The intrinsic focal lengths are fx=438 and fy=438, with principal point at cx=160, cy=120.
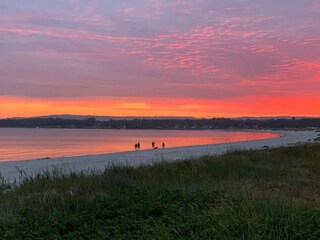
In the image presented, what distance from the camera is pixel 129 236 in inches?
216

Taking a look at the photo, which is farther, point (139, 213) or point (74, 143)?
point (74, 143)

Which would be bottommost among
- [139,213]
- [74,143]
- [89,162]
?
[74,143]

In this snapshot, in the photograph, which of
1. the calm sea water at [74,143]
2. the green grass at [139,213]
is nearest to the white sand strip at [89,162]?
the green grass at [139,213]

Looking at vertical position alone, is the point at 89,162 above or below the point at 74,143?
above

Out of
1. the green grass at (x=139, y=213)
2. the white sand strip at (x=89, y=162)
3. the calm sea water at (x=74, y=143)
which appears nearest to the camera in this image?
the green grass at (x=139, y=213)

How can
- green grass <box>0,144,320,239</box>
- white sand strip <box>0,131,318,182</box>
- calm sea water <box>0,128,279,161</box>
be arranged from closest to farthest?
green grass <box>0,144,320,239</box>, white sand strip <box>0,131,318,182</box>, calm sea water <box>0,128,279,161</box>

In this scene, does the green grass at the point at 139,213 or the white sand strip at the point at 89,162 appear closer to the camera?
the green grass at the point at 139,213

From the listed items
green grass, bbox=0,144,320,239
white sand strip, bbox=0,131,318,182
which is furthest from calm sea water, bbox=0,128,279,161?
green grass, bbox=0,144,320,239

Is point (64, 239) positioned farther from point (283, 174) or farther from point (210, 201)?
point (283, 174)

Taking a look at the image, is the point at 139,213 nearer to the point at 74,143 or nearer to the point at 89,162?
the point at 89,162

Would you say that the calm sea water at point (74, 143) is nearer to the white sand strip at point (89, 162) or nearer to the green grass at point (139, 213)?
the white sand strip at point (89, 162)

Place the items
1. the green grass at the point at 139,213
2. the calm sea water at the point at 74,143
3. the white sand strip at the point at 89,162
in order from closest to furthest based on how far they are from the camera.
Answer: the green grass at the point at 139,213 → the white sand strip at the point at 89,162 → the calm sea water at the point at 74,143

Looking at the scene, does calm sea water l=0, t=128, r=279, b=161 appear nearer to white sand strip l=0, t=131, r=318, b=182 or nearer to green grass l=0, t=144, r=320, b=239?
white sand strip l=0, t=131, r=318, b=182

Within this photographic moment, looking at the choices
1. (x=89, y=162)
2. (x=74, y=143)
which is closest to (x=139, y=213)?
(x=89, y=162)
